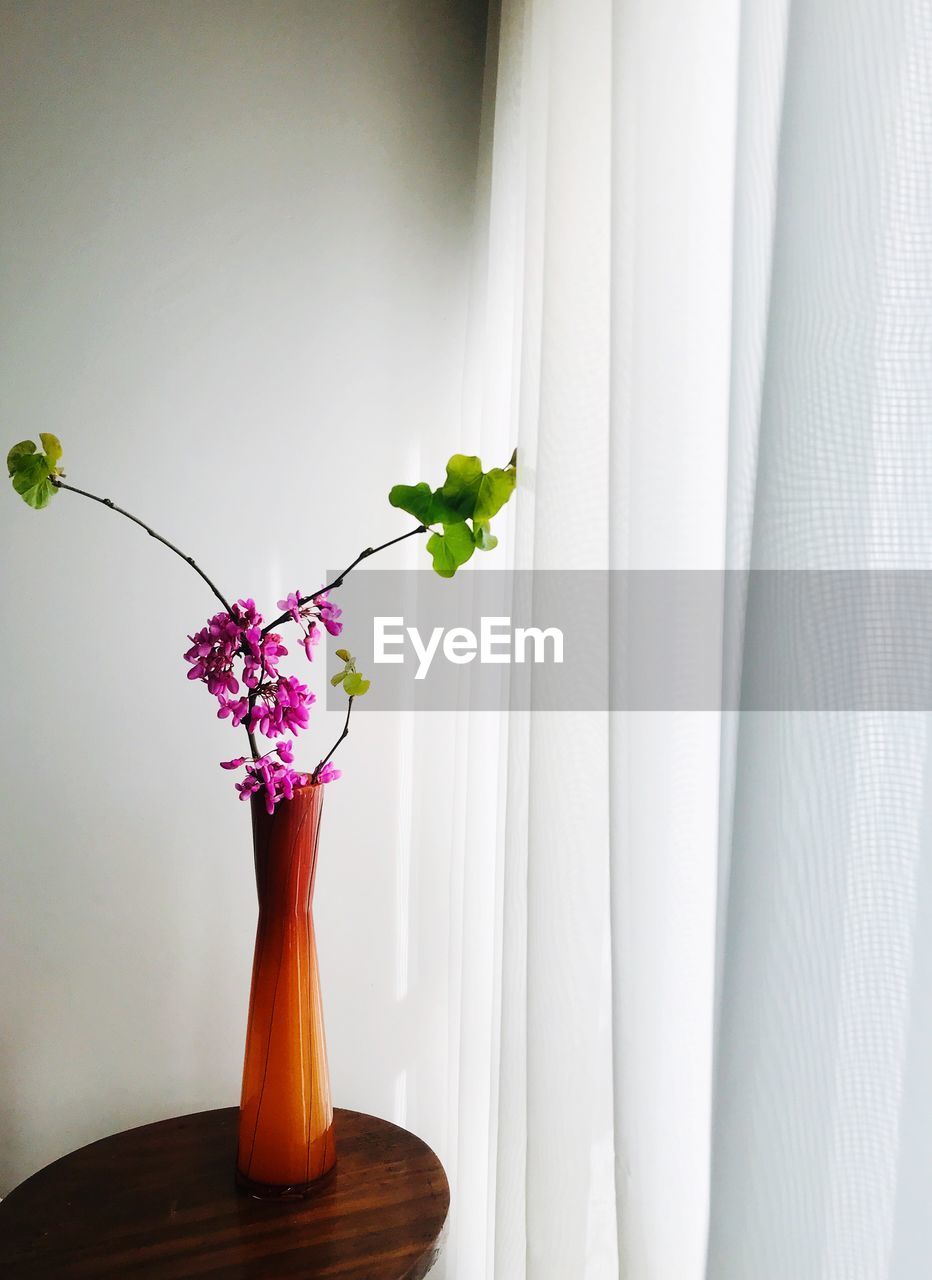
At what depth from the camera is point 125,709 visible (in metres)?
1.24

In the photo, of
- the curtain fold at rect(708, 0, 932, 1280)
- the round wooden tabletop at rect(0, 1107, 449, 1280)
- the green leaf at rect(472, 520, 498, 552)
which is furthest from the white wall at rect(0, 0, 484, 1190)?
the curtain fold at rect(708, 0, 932, 1280)

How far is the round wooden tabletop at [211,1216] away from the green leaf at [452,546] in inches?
26.5

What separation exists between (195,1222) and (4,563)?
2.71 feet

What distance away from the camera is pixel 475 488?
0.97 meters

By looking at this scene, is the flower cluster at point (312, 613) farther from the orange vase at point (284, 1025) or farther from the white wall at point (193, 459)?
the white wall at point (193, 459)

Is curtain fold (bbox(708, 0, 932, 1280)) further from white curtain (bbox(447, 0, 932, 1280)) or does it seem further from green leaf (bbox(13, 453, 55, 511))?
green leaf (bbox(13, 453, 55, 511))

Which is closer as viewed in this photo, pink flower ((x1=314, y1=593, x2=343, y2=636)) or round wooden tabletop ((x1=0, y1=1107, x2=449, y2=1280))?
round wooden tabletop ((x1=0, y1=1107, x2=449, y2=1280))

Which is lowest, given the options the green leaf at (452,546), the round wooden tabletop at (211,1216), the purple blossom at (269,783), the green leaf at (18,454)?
the round wooden tabletop at (211,1216)

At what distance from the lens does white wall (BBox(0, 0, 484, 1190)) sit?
4.00ft

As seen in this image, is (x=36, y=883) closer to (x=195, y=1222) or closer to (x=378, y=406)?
(x=195, y=1222)

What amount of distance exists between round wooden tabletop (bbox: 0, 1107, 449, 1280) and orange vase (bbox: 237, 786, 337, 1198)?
41mm

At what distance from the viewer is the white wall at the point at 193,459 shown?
122 cm

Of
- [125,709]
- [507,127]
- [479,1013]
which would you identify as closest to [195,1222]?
[479,1013]

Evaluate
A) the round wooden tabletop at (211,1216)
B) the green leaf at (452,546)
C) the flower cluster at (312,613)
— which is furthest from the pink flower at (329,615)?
the round wooden tabletop at (211,1216)
